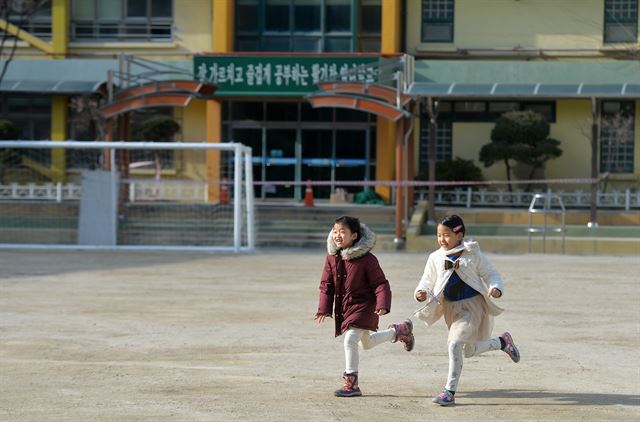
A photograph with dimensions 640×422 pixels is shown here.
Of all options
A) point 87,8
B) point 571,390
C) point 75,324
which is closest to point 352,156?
point 87,8

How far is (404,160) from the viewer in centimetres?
3072

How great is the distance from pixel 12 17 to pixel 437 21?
41.1 ft

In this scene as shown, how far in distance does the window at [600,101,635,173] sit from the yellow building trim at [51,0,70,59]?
15538 mm

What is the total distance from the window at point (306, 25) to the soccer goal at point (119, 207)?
6.16m

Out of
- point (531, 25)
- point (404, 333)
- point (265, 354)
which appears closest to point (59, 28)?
point (531, 25)

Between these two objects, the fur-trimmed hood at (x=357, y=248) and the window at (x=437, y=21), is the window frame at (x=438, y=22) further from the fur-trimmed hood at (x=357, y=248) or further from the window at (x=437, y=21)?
the fur-trimmed hood at (x=357, y=248)

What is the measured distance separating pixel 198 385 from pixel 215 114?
2777cm

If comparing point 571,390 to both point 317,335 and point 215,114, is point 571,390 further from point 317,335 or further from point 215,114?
point 215,114

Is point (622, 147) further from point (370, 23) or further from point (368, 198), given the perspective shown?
point (370, 23)

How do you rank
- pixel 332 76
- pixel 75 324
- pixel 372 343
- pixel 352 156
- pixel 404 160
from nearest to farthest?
pixel 372 343, pixel 75 324, pixel 404 160, pixel 332 76, pixel 352 156

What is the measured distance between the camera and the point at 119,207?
28.9m

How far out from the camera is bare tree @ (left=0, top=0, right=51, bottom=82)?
35759 mm

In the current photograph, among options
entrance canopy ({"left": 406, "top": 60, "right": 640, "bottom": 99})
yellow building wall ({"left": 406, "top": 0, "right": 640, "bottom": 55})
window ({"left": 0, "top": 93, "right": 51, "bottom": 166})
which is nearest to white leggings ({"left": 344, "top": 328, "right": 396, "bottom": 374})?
entrance canopy ({"left": 406, "top": 60, "right": 640, "bottom": 99})

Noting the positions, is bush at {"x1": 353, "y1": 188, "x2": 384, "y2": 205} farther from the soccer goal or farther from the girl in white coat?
the girl in white coat
